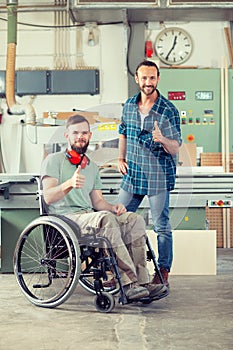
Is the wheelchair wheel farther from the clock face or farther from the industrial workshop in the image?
the clock face

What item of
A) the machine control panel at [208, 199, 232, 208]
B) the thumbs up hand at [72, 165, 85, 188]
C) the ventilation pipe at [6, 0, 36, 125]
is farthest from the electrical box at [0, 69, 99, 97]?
the thumbs up hand at [72, 165, 85, 188]

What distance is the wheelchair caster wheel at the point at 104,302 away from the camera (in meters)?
3.12

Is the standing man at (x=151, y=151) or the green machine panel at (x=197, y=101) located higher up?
the green machine panel at (x=197, y=101)

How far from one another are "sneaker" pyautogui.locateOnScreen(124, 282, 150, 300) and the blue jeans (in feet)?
1.74

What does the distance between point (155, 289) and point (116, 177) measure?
124 cm

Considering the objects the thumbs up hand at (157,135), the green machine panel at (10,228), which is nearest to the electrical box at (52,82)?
the green machine panel at (10,228)

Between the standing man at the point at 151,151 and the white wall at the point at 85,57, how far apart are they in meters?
3.09

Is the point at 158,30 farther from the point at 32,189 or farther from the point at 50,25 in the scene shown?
the point at 32,189

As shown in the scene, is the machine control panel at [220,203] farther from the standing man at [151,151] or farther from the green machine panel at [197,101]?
the green machine panel at [197,101]

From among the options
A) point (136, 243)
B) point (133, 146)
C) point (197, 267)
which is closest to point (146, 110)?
point (133, 146)

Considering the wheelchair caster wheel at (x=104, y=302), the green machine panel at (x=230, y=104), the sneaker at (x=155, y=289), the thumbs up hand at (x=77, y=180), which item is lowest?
the wheelchair caster wheel at (x=104, y=302)

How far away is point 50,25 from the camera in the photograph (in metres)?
6.61

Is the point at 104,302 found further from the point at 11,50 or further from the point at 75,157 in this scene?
the point at 11,50

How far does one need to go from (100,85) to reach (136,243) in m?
3.64
